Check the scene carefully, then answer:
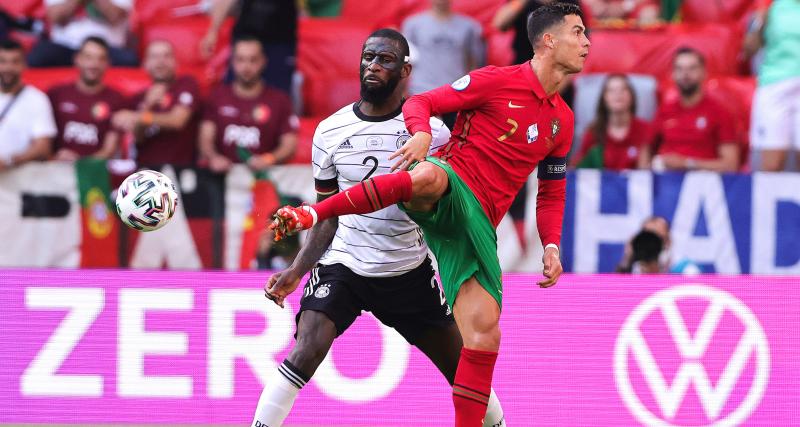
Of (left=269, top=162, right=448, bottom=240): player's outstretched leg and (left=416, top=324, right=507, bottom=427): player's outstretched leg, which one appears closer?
(left=269, top=162, right=448, bottom=240): player's outstretched leg

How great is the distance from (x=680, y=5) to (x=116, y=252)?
6.63 m

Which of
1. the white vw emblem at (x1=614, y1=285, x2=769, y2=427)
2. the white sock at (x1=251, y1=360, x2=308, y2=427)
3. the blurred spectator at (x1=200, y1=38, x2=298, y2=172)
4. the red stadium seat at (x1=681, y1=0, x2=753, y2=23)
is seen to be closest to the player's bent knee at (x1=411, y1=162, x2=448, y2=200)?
the white sock at (x1=251, y1=360, x2=308, y2=427)

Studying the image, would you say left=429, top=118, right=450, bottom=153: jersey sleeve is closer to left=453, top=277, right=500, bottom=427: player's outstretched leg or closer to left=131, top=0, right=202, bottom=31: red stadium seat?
left=453, top=277, right=500, bottom=427: player's outstretched leg

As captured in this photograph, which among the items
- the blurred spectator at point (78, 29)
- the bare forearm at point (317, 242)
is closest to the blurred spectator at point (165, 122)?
the blurred spectator at point (78, 29)

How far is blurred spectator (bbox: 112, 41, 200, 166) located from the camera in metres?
10.9

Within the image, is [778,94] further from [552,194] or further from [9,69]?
[9,69]

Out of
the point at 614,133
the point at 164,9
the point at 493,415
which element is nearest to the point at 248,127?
the point at 614,133

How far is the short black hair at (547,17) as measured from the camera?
6457 mm

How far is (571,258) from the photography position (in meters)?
10.1

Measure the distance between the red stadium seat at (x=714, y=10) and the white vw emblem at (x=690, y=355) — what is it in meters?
6.08

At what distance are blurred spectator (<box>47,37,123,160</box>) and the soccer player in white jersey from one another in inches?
195

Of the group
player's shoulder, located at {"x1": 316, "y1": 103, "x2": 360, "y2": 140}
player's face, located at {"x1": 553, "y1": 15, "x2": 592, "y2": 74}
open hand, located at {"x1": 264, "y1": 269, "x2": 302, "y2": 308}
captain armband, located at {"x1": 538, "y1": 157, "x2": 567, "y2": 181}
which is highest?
Answer: player's face, located at {"x1": 553, "y1": 15, "x2": 592, "y2": 74}

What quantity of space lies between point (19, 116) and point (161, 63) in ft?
4.13

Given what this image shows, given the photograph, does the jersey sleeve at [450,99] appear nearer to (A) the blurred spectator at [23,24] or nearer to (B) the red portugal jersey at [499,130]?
(B) the red portugal jersey at [499,130]
